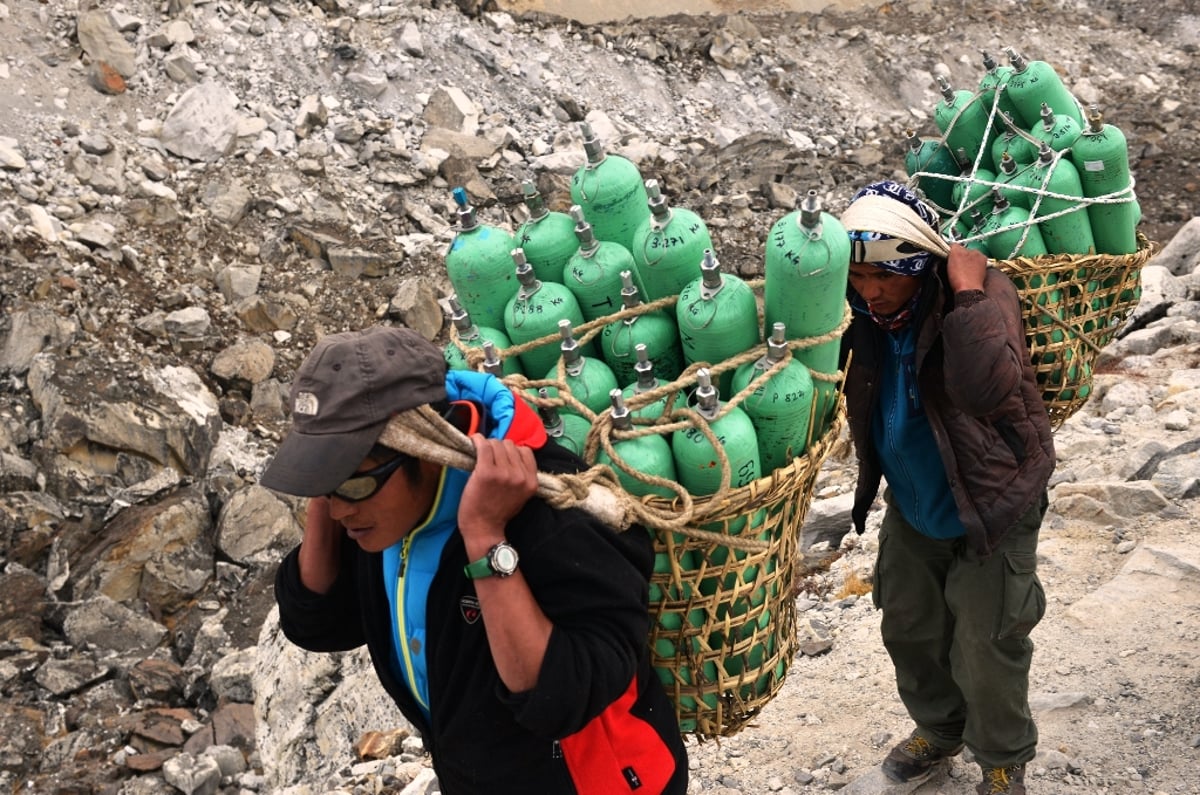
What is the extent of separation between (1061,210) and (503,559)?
8.81 ft

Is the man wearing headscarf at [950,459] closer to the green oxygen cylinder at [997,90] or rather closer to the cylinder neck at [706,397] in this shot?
the cylinder neck at [706,397]

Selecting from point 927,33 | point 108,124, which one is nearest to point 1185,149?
point 927,33

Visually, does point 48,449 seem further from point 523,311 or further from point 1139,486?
point 1139,486

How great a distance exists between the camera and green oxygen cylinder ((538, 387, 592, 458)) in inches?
97.0

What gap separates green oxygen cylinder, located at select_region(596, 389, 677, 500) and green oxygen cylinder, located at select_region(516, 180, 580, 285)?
0.61 m

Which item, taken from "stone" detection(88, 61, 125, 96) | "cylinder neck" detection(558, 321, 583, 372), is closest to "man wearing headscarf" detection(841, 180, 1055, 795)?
"cylinder neck" detection(558, 321, 583, 372)

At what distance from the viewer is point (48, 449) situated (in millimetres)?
7480

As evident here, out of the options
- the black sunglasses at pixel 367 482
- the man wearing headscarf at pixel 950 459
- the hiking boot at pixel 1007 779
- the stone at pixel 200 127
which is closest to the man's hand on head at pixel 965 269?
the man wearing headscarf at pixel 950 459

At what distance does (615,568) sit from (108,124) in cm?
1066

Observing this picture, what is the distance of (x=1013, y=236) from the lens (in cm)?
373

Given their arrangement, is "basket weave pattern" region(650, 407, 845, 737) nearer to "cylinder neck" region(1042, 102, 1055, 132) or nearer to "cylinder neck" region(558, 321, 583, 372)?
"cylinder neck" region(558, 321, 583, 372)

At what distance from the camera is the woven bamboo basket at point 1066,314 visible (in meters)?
3.56

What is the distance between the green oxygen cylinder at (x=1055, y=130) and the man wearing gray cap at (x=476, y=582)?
262 cm

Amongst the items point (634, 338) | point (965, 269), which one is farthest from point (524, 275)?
point (965, 269)
